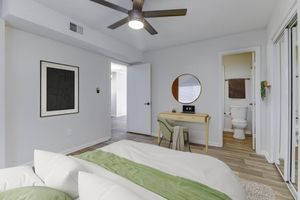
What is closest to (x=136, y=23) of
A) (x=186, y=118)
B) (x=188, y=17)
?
(x=188, y=17)

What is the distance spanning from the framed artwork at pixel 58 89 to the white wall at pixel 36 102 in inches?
3.4

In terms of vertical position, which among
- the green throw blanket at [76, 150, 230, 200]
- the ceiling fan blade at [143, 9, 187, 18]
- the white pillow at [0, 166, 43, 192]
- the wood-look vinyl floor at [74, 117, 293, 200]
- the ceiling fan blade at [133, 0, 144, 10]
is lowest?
the wood-look vinyl floor at [74, 117, 293, 200]

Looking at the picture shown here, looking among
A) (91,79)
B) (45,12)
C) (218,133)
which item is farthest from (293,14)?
(91,79)

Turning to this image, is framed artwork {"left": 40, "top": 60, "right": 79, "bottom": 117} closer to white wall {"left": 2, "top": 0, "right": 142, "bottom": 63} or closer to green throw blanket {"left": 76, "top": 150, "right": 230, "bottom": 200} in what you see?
white wall {"left": 2, "top": 0, "right": 142, "bottom": 63}

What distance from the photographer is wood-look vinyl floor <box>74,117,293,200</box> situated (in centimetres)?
208

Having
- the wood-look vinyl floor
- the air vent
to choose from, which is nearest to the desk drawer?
the wood-look vinyl floor

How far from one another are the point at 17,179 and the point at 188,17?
294 centimetres

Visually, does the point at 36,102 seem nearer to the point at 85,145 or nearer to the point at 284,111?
the point at 85,145

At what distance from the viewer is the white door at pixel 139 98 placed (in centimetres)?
454

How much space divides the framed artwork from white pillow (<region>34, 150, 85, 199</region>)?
6.74 ft

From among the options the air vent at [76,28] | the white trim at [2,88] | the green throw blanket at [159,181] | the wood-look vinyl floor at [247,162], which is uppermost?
the air vent at [76,28]

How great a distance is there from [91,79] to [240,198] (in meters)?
3.49

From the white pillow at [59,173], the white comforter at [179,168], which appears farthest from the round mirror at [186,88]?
the white pillow at [59,173]

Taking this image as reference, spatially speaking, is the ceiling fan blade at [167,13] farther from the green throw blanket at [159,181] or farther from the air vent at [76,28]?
the green throw blanket at [159,181]
